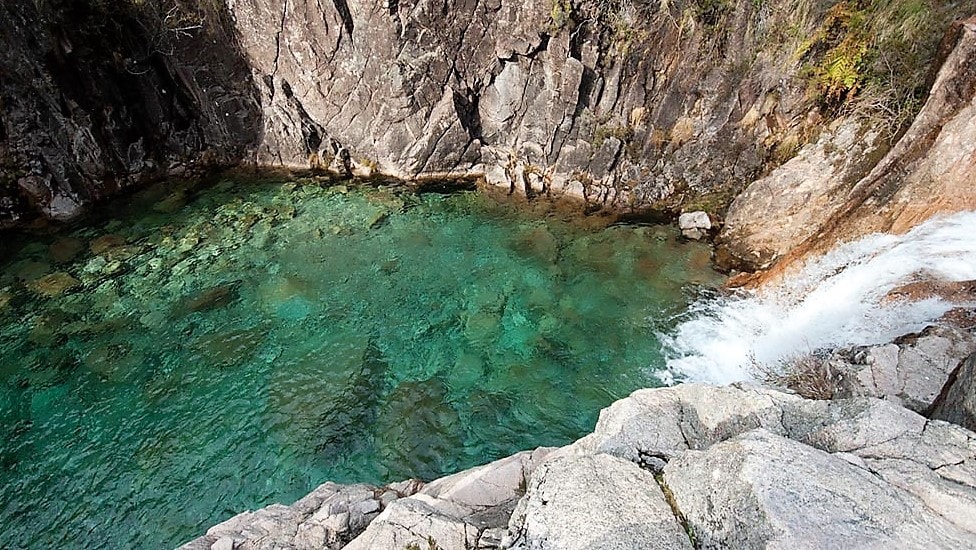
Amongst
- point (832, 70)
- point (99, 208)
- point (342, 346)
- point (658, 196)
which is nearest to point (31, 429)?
point (342, 346)

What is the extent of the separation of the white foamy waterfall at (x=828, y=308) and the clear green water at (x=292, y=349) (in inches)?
29.6

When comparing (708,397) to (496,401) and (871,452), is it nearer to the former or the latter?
(871,452)

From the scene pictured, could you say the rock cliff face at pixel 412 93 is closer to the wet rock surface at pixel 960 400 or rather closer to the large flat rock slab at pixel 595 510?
the wet rock surface at pixel 960 400

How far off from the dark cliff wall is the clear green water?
185 cm

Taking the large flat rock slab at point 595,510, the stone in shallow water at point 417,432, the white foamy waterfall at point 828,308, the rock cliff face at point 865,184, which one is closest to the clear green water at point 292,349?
the stone in shallow water at point 417,432

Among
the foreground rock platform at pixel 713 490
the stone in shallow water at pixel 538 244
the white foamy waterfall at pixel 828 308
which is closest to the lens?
the foreground rock platform at pixel 713 490

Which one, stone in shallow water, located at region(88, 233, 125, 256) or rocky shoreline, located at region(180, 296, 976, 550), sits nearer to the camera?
rocky shoreline, located at region(180, 296, 976, 550)

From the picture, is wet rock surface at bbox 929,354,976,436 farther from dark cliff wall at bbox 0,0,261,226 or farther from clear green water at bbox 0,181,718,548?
dark cliff wall at bbox 0,0,261,226

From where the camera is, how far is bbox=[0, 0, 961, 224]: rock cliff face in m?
13.1

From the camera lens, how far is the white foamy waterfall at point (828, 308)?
326 inches

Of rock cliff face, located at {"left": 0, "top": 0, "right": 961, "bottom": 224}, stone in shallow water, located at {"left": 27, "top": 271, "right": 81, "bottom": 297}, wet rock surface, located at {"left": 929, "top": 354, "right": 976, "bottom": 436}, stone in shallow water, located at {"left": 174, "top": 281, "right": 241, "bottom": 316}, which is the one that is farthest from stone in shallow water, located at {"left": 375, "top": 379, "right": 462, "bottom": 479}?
stone in shallow water, located at {"left": 27, "top": 271, "right": 81, "bottom": 297}

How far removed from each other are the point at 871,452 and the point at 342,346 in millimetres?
8557

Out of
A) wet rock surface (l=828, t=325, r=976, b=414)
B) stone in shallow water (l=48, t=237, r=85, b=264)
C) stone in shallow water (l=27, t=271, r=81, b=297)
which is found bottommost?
stone in shallow water (l=27, t=271, r=81, b=297)

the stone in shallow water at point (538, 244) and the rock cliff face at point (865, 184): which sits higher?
the rock cliff face at point (865, 184)
